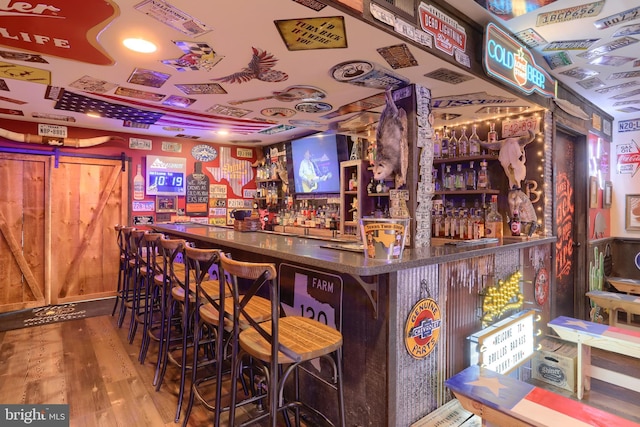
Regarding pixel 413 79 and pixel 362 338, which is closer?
pixel 362 338

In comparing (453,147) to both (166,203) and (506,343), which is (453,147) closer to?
(506,343)

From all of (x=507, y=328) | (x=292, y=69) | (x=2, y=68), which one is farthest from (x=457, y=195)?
(x=2, y=68)

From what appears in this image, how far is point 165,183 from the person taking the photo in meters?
5.54

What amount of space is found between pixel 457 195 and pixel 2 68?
428 centimetres

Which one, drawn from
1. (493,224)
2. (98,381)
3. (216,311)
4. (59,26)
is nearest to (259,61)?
(59,26)

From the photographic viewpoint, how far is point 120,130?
5102 mm

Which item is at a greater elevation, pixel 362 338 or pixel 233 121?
pixel 233 121

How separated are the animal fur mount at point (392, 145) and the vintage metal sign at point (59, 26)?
1.82m

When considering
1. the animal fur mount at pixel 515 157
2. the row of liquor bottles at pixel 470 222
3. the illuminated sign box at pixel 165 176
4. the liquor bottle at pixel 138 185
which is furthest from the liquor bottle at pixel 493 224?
the liquor bottle at pixel 138 185

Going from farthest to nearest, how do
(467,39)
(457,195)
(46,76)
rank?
(457,195)
(46,76)
(467,39)

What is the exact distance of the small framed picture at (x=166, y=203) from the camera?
5.52m

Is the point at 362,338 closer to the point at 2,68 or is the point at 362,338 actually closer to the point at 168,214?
the point at 2,68

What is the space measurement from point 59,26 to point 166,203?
389 centimetres

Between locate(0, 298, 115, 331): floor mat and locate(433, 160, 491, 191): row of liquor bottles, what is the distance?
14.6ft
